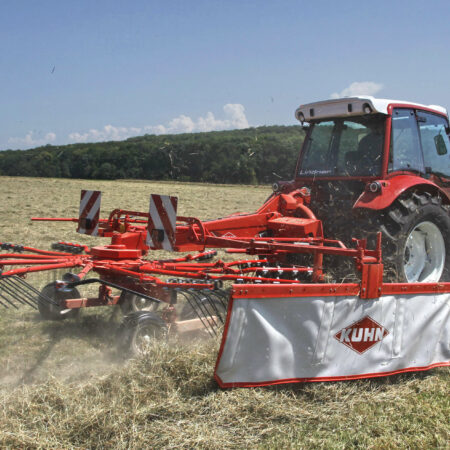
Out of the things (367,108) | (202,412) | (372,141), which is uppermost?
(367,108)

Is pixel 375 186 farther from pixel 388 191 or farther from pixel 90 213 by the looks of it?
pixel 90 213

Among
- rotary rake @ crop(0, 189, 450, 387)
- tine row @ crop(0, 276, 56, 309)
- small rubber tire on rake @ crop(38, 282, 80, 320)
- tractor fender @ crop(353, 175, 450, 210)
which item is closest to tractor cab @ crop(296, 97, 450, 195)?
tractor fender @ crop(353, 175, 450, 210)

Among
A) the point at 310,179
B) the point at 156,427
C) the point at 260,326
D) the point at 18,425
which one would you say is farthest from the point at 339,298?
the point at 310,179

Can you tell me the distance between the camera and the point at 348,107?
4789mm

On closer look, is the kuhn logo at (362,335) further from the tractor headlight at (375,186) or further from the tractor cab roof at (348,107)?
the tractor cab roof at (348,107)

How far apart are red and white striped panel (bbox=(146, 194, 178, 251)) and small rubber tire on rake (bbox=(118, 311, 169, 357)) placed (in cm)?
61

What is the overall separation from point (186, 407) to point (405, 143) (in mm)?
3391

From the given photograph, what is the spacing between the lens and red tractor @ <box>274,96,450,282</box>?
439cm

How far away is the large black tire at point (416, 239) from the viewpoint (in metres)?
4.27

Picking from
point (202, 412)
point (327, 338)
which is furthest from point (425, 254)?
point (202, 412)

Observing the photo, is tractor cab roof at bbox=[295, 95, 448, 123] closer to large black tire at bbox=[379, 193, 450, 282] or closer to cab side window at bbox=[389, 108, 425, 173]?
cab side window at bbox=[389, 108, 425, 173]

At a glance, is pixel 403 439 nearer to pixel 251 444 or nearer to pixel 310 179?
pixel 251 444

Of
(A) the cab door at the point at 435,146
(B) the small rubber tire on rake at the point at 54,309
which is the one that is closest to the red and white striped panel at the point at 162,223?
(B) the small rubber tire on rake at the point at 54,309

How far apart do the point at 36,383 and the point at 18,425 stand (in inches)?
27.1
